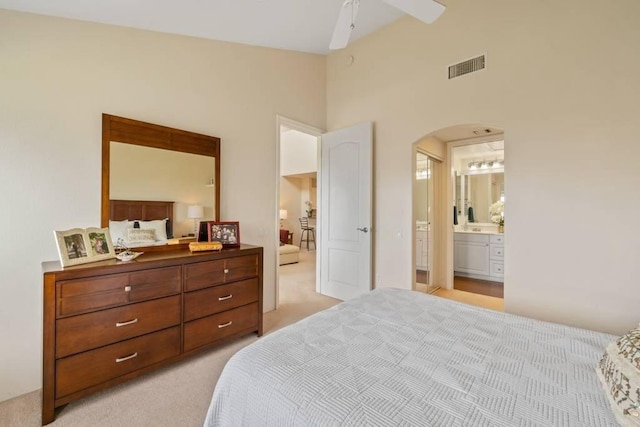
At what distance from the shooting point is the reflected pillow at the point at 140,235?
A: 2318 millimetres

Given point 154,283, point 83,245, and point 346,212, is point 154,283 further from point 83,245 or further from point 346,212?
point 346,212

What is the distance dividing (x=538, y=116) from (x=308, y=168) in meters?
5.48

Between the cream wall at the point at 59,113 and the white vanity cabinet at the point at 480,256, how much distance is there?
4559mm

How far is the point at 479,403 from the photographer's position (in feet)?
2.88

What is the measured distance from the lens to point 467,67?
283cm

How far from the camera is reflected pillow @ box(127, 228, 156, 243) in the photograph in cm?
232

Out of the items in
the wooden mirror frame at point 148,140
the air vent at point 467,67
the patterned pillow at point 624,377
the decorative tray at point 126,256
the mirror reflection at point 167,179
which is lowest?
the patterned pillow at point 624,377

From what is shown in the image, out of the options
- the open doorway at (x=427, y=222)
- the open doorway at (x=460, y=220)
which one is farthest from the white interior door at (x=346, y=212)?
the open doorway at (x=427, y=222)

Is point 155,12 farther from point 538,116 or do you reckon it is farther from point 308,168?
point 308,168

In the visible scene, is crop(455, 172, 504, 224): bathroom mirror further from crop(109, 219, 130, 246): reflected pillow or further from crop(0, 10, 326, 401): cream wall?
crop(109, 219, 130, 246): reflected pillow

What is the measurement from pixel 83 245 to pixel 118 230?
1.11 feet

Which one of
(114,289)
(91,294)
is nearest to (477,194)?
(114,289)

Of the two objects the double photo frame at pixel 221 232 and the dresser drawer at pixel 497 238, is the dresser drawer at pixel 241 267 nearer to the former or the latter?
the double photo frame at pixel 221 232

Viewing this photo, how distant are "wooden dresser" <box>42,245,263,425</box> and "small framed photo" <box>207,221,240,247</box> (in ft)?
0.93
